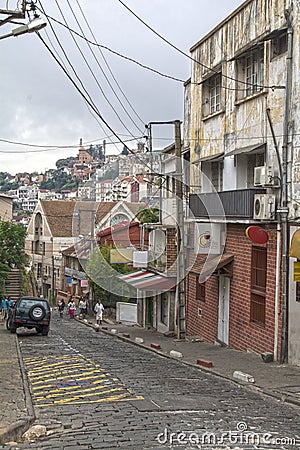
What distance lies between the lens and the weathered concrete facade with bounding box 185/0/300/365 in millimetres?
17078

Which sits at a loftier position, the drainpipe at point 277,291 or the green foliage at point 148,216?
the green foliage at point 148,216

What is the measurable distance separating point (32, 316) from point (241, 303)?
346 inches

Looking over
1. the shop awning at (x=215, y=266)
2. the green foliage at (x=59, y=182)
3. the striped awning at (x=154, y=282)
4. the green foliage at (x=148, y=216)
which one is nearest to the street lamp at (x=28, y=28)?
the shop awning at (x=215, y=266)

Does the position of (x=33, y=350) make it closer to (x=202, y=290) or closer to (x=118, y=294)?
(x=202, y=290)

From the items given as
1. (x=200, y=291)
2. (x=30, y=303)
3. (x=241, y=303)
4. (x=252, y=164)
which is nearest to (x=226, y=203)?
(x=252, y=164)

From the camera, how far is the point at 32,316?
25.3 m

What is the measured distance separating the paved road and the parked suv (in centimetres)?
753

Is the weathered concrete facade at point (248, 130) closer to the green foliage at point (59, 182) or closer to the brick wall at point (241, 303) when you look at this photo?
the brick wall at point (241, 303)

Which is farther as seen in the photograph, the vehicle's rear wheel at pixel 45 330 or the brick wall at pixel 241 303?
the vehicle's rear wheel at pixel 45 330

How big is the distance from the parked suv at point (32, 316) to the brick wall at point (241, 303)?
6006 mm

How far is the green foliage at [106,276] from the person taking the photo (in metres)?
40.4

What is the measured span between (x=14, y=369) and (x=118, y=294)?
27783mm

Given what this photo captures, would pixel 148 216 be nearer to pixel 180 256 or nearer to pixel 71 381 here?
pixel 180 256

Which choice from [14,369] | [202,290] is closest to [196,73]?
[202,290]
